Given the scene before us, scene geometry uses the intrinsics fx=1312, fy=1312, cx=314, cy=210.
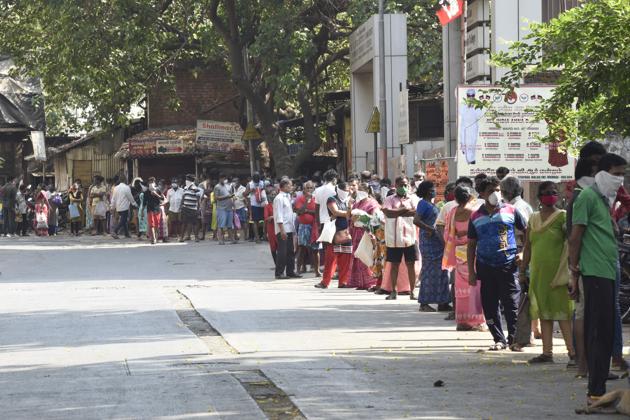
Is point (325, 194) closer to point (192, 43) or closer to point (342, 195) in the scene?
point (342, 195)

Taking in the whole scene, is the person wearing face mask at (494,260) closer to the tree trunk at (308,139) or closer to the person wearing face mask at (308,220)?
the person wearing face mask at (308,220)

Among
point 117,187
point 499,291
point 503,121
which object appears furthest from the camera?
point 117,187

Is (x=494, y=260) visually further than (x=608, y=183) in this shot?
Yes

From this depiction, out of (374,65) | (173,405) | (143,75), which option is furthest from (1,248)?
(173,405)

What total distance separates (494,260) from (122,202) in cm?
2658

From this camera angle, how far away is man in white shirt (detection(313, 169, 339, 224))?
22.0m

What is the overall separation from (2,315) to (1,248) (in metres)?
18.7

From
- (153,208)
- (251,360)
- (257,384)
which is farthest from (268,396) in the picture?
(153,208)

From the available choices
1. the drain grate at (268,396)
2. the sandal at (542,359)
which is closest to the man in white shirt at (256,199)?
the sandal at (542,359)

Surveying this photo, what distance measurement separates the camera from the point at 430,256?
16672 millimetres

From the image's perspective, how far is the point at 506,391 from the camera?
33.0 ft

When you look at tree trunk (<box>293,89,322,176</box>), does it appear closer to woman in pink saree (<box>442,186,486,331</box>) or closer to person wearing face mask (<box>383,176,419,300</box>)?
person wearing face mask (<box>383,176,419,300</box>)

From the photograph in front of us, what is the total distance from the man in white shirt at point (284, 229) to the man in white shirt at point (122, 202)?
1485cm

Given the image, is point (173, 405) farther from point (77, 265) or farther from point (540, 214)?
point (77, 265)
